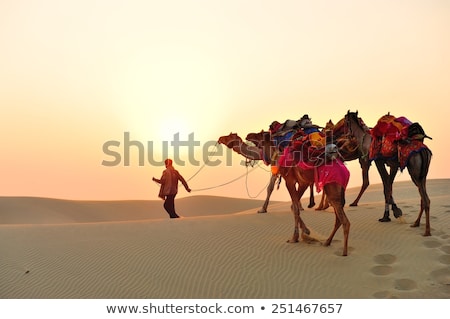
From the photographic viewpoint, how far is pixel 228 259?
336 inches

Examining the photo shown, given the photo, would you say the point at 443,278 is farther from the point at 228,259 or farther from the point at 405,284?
the point at 228,259

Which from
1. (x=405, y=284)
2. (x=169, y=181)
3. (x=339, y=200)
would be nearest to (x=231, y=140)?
(x=169, y=181)

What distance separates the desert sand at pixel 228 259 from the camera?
7.45 m

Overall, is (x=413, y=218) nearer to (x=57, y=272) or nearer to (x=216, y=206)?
(x=57, y=272)

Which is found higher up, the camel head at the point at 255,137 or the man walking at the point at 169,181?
the camel head at the point at 255,137

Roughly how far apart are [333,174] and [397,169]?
2.83 m

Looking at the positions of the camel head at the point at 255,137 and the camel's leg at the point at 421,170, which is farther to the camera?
the camel head at the point at 255,137

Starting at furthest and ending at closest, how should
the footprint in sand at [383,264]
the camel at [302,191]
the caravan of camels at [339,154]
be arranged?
the caravan of camels at [339,154]
the camel at [302,191]
the footprint in sand at [383,264]

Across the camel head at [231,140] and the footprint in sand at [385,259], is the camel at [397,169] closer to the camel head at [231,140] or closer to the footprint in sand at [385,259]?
the footprint in sand at [385,259]

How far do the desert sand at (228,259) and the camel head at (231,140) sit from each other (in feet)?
6.95

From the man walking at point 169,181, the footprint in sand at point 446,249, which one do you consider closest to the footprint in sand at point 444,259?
the footprint in sand at point 446,249

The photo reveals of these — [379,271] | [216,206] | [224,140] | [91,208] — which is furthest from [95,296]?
[216,206]

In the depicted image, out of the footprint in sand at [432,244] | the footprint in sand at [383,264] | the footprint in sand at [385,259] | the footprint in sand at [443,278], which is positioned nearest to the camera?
the footprint in sand at [443,278]
